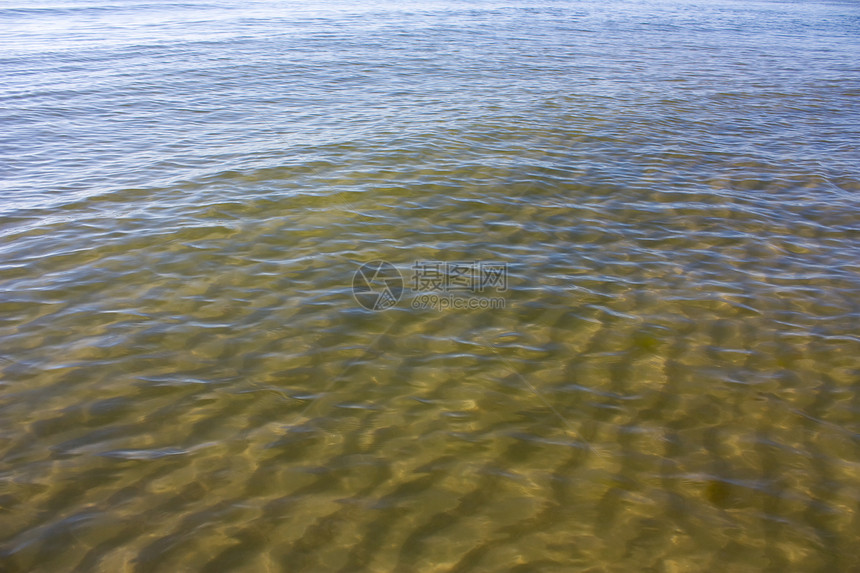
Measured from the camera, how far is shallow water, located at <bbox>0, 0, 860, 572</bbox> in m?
3.40

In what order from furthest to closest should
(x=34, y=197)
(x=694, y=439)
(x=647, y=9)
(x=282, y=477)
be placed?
(x=647, y=9) → (x=34, y=197) → (x=694, y=439) → (x=282, y=477)

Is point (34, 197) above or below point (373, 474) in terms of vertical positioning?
above

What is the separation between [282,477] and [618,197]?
20.3ft

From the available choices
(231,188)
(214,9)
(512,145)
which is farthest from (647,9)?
(231,188)

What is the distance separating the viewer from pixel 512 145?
1008 centimetres

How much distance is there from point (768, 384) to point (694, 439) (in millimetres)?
1061

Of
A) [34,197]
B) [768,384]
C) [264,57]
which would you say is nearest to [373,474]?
[768,384]

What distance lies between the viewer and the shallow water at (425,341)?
11.1ft

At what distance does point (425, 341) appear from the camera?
512 centimetres

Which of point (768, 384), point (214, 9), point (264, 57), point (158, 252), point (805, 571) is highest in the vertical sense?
point (214, 9)

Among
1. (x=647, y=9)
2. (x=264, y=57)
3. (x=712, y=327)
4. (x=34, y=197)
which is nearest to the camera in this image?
(x=712, y=327)

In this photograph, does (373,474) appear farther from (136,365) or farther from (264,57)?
(264,57)

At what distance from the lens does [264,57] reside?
17.2 metres

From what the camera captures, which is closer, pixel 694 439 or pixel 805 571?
pixel 805 571
